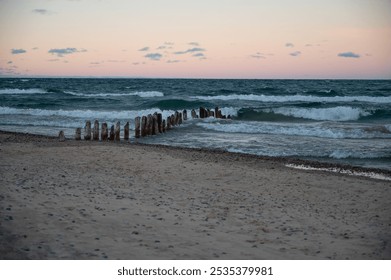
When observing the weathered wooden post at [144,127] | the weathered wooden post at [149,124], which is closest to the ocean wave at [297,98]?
the weathered wooden post at [149,124]

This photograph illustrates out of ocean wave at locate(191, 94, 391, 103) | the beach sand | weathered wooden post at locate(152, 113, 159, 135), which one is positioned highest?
ocean wave at locate(191, 94, 391, 103)

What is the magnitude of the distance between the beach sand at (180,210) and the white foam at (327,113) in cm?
2194

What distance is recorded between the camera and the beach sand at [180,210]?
5.46 m

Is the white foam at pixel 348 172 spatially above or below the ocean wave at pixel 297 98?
below

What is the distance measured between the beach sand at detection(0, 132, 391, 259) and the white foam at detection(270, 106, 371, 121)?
21.9m

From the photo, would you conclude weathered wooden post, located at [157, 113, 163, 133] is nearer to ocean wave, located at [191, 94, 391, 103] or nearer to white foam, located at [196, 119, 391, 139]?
white foam, located at [196, 119, 391, 139]

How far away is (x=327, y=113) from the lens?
33.0 metres

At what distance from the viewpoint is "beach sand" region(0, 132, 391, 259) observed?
215 inches

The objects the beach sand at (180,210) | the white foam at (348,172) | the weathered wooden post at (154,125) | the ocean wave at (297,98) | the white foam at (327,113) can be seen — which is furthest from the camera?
the ocean wave at (297,98)

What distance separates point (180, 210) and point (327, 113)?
28.0 meters

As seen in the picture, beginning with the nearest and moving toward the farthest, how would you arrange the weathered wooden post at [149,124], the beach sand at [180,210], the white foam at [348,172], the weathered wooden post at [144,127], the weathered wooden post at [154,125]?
the beach sand at [180,210], the white foam at [348,172], the weathered wooden post at [144,127], the weathered wooden post at [149,124], the weathered wooden post at [154,125]

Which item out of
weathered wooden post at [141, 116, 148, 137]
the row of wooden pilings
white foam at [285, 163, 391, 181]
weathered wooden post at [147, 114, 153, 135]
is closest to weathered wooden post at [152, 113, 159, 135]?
the row of wooden pilings

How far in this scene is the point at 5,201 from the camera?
6.73m

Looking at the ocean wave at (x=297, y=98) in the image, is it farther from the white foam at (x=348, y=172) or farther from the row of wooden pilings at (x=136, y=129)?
the white foam at (x=348, y=172)
